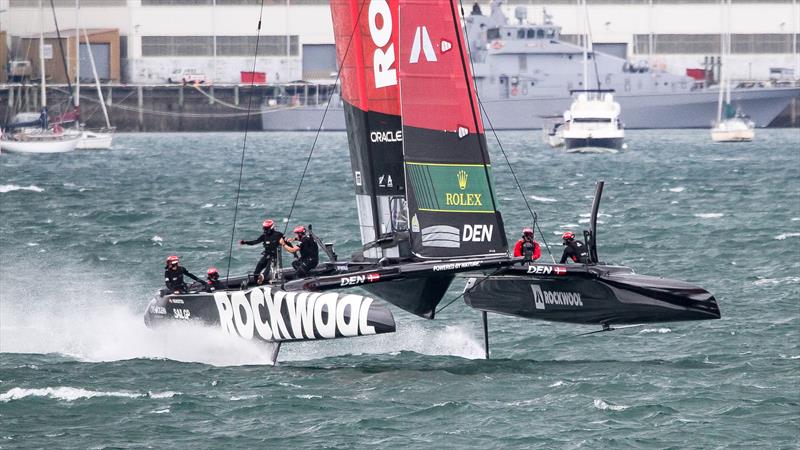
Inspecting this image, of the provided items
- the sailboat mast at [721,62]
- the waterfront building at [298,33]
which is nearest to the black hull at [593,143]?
the sailboat mast at [721,62]

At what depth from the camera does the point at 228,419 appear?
15.3 m

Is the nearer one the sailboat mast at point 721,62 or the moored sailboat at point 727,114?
the moored sailboat at point 727,114

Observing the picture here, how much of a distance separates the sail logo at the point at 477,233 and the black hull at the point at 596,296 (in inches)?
19.2

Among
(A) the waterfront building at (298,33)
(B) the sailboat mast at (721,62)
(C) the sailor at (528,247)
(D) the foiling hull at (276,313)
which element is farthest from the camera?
(A) the waterfront building at (298,33)

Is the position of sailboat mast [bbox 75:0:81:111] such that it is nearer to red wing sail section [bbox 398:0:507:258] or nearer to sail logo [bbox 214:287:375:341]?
sail logo [bbox 214:287:375:341]

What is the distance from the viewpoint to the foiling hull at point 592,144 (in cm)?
7406

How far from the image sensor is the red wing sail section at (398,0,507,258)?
1730 centimetres

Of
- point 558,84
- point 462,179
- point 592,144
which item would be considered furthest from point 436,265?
point 558,84

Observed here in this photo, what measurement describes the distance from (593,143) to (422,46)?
2279 inches

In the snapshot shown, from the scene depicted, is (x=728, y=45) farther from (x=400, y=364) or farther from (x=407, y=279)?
(x=407, y=279)

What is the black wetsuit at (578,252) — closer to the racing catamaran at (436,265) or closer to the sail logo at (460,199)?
the racing catamaran at (436,265)

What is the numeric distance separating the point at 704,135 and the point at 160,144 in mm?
34323

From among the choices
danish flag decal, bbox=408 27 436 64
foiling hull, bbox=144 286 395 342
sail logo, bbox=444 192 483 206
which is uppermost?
danish flag decal, bbox=408 27 436 64

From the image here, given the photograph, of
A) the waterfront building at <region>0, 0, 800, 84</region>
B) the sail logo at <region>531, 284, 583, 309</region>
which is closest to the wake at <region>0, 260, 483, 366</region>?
the sail logo at <region>531, 284, 583, 309</region>
